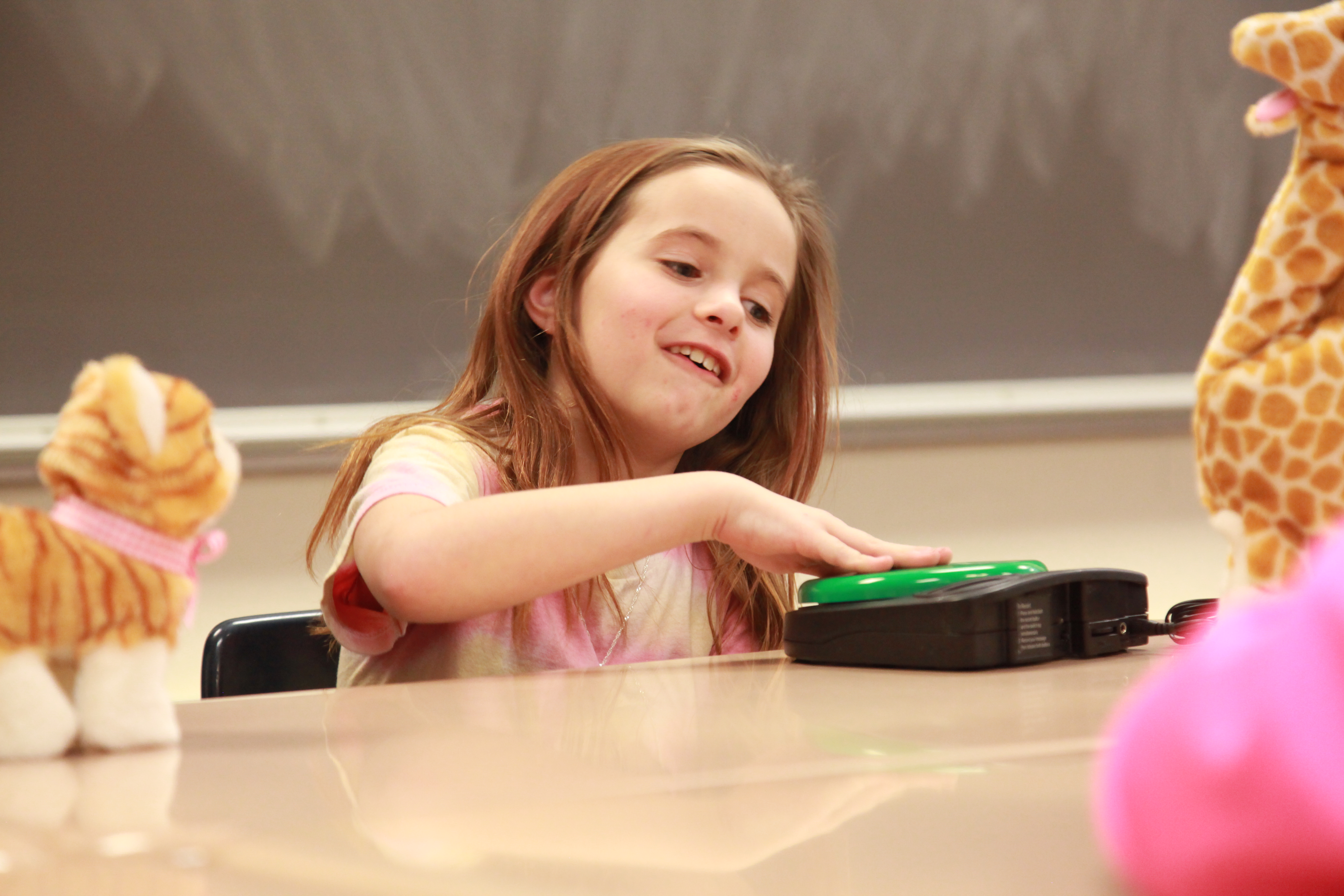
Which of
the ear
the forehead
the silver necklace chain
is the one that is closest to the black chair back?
the silver necklace chain

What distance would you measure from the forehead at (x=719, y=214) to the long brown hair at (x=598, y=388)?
18 millimetres

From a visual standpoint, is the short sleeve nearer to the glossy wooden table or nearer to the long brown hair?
the long brown hair

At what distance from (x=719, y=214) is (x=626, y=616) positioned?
14.1 inches

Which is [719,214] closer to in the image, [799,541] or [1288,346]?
[799,541]

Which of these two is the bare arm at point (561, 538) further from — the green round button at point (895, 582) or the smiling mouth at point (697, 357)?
the smiling mouth at point (697, 357)

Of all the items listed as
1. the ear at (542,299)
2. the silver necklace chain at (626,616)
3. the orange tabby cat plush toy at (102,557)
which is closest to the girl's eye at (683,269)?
the ear at (542,299)

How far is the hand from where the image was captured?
2.02 feet

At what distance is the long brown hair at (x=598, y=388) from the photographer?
2.96ft

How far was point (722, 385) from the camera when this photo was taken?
0.93 m

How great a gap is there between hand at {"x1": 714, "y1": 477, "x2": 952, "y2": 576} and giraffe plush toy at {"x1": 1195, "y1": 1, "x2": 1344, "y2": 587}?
24cm

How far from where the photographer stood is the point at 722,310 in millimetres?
889

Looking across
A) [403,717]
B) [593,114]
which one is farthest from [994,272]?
[403,717]

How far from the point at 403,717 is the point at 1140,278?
1564 mm

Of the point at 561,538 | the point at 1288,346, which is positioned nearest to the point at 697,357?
the point at 561,538
